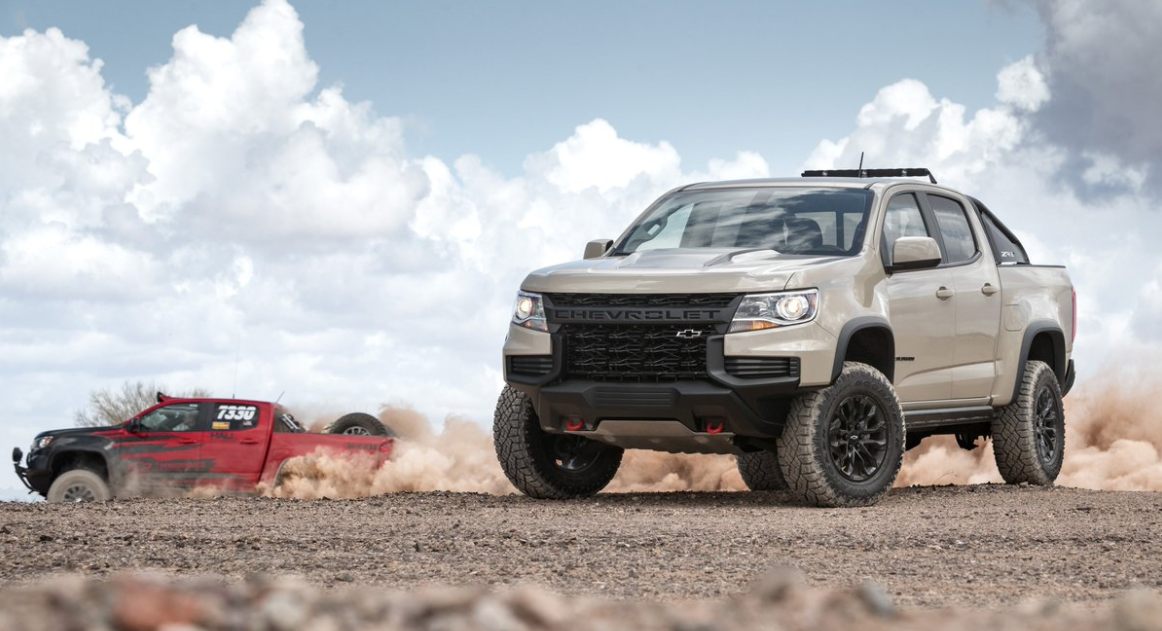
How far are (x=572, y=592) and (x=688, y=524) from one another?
3.35 m

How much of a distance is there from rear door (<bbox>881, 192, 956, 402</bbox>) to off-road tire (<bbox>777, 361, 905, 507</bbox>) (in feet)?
2.11

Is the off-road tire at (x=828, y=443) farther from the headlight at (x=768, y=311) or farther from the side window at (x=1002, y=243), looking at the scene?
the side window at (x=1002, y=243)

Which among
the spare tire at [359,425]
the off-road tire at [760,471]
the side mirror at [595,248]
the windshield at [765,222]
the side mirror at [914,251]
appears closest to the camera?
the side mirror at [914,251]

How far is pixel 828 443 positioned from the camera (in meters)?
11.2

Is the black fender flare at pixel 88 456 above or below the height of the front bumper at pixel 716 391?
below

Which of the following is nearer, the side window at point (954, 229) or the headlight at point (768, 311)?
the headlight at point (768, 311)

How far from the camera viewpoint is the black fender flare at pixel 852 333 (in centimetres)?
1105

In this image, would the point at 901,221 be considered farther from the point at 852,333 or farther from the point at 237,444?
the point at 237,444

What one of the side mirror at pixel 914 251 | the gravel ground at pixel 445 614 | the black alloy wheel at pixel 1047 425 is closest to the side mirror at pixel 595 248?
the side mirror at pixel 914 251

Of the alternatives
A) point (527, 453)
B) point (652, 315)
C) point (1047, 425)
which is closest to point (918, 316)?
point (652, 315)

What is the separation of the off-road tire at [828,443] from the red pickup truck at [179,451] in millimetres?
7489

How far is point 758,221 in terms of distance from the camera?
1206 cm

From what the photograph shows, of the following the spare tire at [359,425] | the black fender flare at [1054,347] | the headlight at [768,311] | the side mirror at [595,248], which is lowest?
the spare tire at [359,425]

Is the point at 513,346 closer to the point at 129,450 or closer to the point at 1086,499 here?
the point at 1086,499
